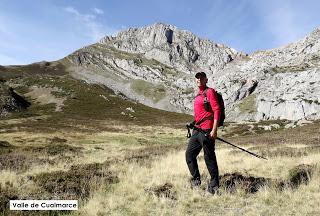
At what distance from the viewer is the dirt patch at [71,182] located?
34.4 ft

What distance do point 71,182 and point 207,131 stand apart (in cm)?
455

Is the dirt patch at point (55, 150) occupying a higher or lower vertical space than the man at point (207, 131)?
lower

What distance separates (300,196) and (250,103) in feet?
409

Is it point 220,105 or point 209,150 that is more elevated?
point 220,105

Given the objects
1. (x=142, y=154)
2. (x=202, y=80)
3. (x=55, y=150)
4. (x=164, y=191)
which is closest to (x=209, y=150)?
(x=164, y=191)

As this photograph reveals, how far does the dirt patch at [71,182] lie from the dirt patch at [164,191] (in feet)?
5.64

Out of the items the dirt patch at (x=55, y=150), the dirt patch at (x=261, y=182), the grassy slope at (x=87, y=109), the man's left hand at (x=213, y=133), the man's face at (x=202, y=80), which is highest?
the grassy slope at (x=87, y=109)

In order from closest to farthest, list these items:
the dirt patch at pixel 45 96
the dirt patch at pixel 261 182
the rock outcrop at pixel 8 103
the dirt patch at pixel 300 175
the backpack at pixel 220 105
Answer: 1. the backpack at pixel 220 105
2. the dirt patch at pixel 261 182
3. the dirt patch at pixel 300 175
4. the rock outcrop at pixel 8 103
5. the dirt patch at pixel 45 96

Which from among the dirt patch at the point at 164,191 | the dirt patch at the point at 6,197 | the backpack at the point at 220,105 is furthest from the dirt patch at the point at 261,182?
the dirt patch at the point at 6,197

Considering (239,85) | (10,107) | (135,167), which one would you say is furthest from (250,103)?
(135,167)

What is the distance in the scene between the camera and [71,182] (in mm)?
11992

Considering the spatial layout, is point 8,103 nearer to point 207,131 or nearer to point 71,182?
point 71,182

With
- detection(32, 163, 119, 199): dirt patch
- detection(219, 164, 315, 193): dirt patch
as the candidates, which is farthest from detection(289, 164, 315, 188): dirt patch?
detection(32, 163, 119, 199): dirt patch

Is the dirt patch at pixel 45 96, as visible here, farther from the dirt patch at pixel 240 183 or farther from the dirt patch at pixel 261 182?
the dirt patch at pixel 261 182
